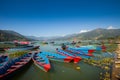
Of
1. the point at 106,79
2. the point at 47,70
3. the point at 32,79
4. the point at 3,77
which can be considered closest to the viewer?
the point at 3,77

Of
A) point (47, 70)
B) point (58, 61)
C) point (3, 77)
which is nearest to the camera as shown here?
point (3, 77)

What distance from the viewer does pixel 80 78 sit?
13.9 meters

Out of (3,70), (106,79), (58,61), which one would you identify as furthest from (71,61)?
(3,70)

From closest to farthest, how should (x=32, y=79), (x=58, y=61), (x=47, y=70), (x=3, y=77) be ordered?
(x=3, y=77)
(x=32, y=79)
(x=47, y=70)
(x=58, y=61)

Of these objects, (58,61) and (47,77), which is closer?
(47,77)

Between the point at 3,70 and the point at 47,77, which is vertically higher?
the point at 3,70

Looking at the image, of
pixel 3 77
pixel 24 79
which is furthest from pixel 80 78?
pixel 3 77

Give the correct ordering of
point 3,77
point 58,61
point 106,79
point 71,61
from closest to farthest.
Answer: point 3,77 < point 106,79 < point 71,61 < point 58,61

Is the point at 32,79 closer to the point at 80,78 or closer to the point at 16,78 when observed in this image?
the point at 16,78

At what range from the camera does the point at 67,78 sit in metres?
13.8

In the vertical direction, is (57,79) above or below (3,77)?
below

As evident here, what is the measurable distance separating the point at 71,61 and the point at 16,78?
37.2ft

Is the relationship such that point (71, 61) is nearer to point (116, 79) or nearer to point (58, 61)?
point (58, 61)

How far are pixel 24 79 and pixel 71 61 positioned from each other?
10.6 metres
